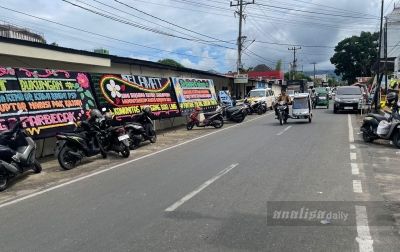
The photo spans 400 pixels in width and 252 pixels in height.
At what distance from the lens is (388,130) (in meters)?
10.4

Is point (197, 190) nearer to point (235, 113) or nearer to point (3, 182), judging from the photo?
point (3, 182)

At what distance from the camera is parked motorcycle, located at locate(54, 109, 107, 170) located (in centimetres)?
868

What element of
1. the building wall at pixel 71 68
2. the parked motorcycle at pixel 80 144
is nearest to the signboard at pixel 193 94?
the building wall at pixel 71 68

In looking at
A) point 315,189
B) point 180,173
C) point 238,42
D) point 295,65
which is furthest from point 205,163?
point 295,65

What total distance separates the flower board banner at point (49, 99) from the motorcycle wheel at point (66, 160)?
112 cm

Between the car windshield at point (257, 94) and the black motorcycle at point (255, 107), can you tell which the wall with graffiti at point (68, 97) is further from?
the car windshield at point (257, 94)

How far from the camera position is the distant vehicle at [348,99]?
22.4 m

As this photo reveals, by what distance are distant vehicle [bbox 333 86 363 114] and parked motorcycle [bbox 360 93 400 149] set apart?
11814 mm

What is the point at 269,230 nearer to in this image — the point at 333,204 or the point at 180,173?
the point at 333,204

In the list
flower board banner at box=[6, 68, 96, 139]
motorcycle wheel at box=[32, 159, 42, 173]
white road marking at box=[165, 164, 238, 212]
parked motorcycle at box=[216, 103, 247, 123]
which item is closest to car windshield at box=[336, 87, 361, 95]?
parked motorcycle at box=[216, 103, 247, 123]

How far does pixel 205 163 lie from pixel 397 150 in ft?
18.0

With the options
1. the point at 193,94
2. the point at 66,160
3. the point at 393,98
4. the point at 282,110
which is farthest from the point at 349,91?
the point at 66,160

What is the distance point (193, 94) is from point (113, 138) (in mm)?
9047

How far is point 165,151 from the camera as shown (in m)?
10.9
